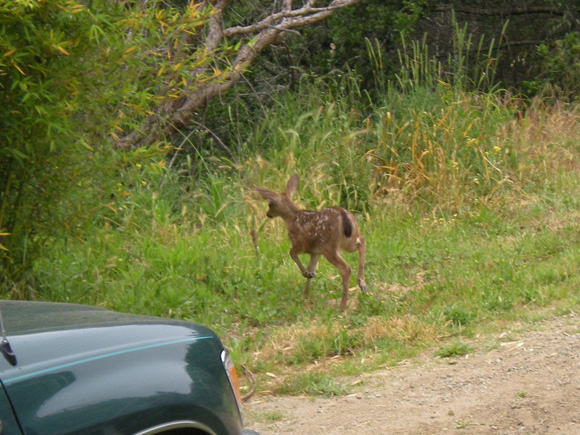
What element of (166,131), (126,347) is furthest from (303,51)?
(126,347)

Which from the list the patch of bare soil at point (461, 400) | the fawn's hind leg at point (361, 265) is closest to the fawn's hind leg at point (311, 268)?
the fawn's hind leg at point (361, 265)

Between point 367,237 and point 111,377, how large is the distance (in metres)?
6.99

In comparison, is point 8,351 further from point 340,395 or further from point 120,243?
point 120,243

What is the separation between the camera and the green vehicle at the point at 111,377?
9.37 feet

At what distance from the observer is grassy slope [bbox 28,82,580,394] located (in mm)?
7215

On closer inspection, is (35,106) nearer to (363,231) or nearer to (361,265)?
(361,265)

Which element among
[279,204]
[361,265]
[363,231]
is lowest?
[363,231]

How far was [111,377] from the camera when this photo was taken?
3.08m

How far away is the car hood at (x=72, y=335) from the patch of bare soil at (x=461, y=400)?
2.16 meters

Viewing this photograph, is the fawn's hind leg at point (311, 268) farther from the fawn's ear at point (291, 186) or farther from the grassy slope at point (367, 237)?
the fawn's ear at point (291, 186)

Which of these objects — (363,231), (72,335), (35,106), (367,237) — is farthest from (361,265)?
(72,335)

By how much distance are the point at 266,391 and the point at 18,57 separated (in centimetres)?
328

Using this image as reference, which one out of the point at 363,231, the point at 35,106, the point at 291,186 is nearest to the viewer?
the point at 35,106

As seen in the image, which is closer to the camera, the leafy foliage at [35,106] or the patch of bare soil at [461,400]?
the patch of bare soil at [461,400]
